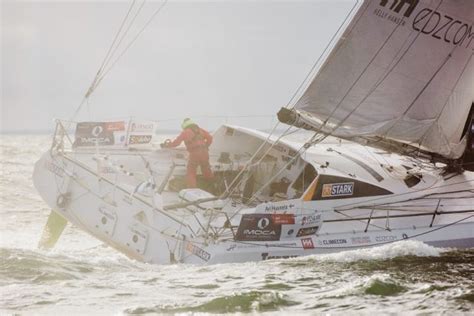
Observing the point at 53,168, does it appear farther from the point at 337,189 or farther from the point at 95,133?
the point at 337,189

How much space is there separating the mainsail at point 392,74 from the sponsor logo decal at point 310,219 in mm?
1491

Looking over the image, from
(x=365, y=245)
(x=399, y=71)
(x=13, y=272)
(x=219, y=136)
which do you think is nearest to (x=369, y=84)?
(x=399, y=71)

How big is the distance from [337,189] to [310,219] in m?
0.98

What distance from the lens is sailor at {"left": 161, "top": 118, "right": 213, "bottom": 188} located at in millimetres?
12344

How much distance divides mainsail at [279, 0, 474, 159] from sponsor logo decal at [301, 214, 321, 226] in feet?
4.89

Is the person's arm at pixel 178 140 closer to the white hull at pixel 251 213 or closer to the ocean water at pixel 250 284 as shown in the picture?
the white hull at pixel 251 213

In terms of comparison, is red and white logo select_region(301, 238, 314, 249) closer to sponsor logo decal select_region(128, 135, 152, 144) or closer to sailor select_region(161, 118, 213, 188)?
sailor select_region(161, 118, 213, 188)

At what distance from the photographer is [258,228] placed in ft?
33.9

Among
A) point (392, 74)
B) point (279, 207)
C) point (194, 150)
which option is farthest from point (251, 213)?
point (392, 74)

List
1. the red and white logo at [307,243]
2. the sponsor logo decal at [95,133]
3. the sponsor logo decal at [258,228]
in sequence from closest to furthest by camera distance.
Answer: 1. the sponsor logo decal at [258,228]
2. the red and white logo at [307,243]
3. the sponsor logo decal at [95,133]

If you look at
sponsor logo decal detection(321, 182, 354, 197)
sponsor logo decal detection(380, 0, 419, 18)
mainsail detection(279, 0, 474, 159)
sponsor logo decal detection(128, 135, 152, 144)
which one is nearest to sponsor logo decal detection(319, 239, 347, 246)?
sponsor logo decal detection(321, 182, 354, 197)

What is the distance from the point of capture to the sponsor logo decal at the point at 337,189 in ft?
37.1

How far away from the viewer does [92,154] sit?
12.6 m

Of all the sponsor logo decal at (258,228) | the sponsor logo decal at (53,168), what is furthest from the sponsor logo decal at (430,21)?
the sponsor logo decal at (53,168)
